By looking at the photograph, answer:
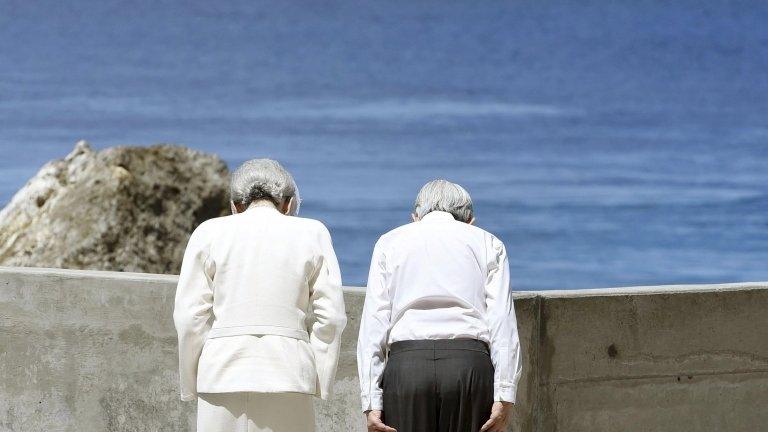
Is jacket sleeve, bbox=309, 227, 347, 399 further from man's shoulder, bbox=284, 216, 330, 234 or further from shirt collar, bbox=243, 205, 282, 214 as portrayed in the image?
shirt collar, bbox=243, 205, 282, 214

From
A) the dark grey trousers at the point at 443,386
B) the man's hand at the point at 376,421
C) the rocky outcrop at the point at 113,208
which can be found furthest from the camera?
the rocky outcrop at the point at 113,208

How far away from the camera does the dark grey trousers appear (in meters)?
4.43

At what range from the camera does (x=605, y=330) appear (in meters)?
6.21

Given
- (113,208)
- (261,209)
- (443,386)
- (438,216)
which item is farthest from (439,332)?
(113,208)

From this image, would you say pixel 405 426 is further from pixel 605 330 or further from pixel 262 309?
pixel 605 330

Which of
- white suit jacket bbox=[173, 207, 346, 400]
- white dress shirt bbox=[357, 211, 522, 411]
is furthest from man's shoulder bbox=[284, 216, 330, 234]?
white dress shirt bbox=[357, 211, 522, 411]

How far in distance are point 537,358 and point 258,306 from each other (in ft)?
6.03

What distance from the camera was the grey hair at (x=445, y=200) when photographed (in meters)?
4.75

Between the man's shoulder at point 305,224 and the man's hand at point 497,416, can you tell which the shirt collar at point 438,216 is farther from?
the man's hand at point 497,416

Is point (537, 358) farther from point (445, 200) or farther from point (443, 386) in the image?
point (443, 386)

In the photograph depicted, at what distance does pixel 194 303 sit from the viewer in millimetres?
4637

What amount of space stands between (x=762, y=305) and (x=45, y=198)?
10.7 metres

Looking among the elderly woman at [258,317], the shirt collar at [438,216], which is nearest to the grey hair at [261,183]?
the elderly woman at [258,317]

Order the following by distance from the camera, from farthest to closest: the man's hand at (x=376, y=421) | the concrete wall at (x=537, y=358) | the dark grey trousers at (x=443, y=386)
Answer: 1. the concrete wall at (x=537, y=358)
2. the man's hand at (x=376, y=421)
3. the dark grey trousers at (x=443, y=386)
